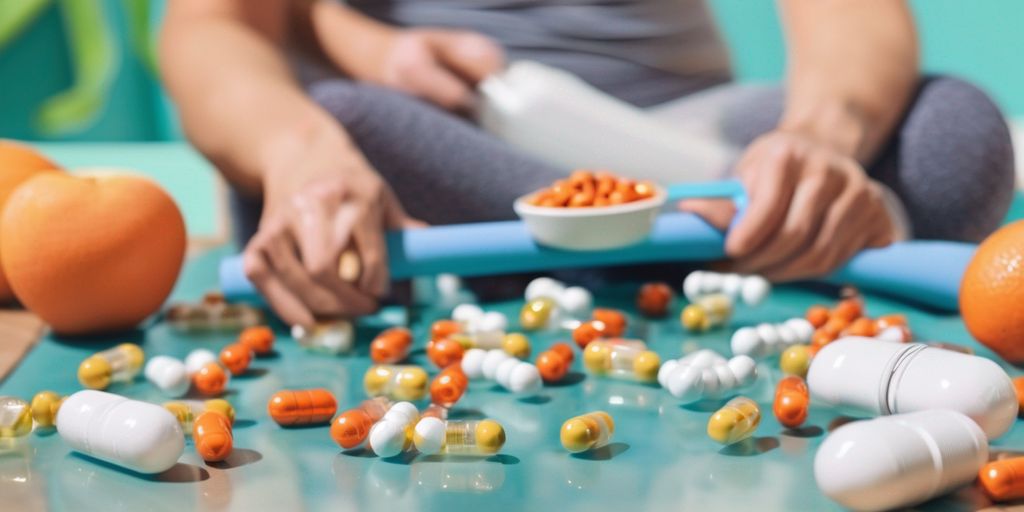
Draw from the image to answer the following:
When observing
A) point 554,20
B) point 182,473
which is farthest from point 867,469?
point 554,20

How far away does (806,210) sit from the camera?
0.94 meters

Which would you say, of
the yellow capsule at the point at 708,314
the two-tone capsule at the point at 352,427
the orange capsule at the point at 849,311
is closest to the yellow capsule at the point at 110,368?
the two-tone capsule at the point at 352,427

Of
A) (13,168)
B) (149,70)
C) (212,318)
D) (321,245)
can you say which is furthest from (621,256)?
(149,70)

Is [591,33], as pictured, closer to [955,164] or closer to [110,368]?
[955,164]

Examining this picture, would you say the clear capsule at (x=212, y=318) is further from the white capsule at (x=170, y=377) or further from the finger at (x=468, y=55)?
the finger at (x=468, y=55)

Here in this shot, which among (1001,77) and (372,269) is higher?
(372,269)

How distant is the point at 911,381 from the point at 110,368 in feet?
1.78

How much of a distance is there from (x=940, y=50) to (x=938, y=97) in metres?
1.52

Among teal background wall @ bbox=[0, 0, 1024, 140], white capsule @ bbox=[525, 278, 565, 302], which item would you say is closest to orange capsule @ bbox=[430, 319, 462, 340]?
white capsule @ bbox=[525, 278, 565, 302]

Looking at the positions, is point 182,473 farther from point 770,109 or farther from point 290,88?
point 770,109

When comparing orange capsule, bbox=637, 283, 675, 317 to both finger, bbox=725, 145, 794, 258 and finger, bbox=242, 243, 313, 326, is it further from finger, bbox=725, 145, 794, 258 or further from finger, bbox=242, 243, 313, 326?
finger, bbox=242, 243, 313, 326

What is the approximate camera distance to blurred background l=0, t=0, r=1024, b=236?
2.46 meters

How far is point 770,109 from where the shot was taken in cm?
A: 118

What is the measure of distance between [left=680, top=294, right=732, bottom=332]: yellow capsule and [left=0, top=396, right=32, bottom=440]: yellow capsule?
1.66 ft
